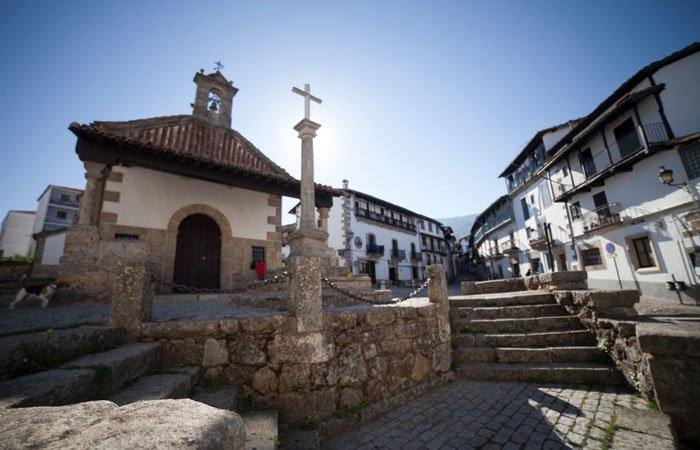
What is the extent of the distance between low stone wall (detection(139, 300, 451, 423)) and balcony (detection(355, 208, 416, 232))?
81.8 ft

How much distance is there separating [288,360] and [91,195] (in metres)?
7.17

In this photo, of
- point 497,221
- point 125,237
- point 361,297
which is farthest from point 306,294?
point 497,221

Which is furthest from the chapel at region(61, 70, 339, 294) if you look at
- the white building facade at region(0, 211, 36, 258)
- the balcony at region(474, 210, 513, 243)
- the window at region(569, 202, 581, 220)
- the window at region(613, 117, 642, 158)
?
the white building facade at region(0, 211, 36, 258)

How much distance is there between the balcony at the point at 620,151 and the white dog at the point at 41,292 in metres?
21.0

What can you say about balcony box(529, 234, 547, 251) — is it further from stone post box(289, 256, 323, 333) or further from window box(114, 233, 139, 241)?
window box(114, 233, 139, 241)

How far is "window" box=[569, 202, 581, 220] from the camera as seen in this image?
17.8 meters

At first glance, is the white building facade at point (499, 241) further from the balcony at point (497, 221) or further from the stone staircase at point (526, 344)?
the stone staircase at point (526, 344)

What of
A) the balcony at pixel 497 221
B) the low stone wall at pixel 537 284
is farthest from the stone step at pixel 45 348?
the balcony at pixel 497 221

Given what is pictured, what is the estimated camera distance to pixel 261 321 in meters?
3.38

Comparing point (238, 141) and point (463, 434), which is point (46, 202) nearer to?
point (238, 141)

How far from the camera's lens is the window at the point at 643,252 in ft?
43.5

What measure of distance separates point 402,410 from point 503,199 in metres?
28.6

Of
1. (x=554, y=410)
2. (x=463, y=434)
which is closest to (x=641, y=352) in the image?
(x=554, y=410)

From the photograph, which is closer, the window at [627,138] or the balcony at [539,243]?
the window at [627,138]
